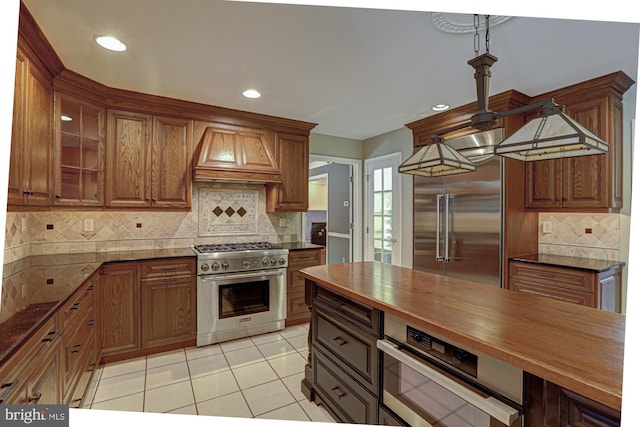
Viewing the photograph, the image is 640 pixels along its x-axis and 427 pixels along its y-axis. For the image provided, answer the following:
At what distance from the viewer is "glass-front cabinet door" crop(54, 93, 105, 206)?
2.57m

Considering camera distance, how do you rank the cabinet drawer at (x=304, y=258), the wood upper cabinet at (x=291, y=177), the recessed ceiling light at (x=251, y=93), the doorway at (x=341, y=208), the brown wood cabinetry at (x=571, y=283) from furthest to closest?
the doorway at (x=341, y=208) < the wood upper cabinet at (x=291, y=177) < the cabinet drawer at (x=304, y=258) < the recessed ceiling light at (x=251, y=93) < the brown wood cabinetry at (x=571, y=283)

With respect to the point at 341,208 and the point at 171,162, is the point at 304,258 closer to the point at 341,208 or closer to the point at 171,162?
the point at 171,162

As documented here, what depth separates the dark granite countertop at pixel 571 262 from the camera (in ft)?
8.03

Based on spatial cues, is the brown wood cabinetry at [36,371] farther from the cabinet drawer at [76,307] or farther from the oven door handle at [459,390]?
the oven door handle at [459,390]

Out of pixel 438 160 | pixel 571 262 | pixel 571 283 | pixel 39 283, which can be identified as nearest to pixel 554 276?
pixel 571 283

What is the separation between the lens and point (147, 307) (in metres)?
2.77

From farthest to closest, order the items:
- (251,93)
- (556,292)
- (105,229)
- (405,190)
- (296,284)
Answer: (405,190) → (296,284) → (105,229) → (251,93) → (556,292)

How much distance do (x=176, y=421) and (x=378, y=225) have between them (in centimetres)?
360

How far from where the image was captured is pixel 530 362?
905mm

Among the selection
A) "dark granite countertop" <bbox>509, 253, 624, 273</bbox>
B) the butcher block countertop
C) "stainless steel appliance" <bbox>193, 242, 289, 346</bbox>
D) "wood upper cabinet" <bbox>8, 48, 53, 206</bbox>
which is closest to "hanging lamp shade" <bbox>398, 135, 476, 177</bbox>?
the butcher block countertop

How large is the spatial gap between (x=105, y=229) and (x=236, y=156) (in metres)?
1.49

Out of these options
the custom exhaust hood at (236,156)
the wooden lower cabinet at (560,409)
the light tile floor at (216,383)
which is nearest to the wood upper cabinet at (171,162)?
the custom exhaust hood at (236,156)

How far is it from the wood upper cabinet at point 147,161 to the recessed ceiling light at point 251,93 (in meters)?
0.75

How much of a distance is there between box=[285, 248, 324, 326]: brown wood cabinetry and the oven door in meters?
0.11
